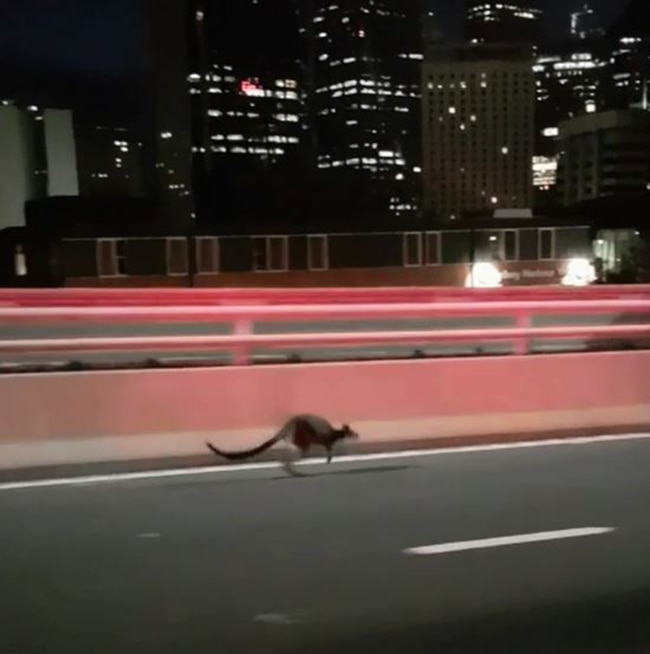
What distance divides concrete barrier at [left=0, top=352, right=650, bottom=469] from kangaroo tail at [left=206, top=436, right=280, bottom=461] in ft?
0.38

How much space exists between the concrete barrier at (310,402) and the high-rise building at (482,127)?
73.3 metres

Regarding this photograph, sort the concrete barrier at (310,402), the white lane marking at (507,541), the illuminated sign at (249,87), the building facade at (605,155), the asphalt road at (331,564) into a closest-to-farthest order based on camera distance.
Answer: the asphalt road at (331,564) < the white lane marking at (507,541) < the concrete barrier at (310,402) < the building facade at (605,155) < the illuminated sign at (249,87)

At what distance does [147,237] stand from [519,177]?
5603cm

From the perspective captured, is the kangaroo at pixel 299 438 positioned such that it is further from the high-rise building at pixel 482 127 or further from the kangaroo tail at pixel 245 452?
the high-rise building at pixel 482 127

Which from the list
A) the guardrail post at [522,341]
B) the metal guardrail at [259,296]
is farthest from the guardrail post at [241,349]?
the metal guardrail at [259,296]

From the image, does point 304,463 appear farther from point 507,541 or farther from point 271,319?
point 507,541

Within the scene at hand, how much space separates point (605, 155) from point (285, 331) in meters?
66.7

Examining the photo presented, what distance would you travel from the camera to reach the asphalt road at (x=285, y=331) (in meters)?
14.7

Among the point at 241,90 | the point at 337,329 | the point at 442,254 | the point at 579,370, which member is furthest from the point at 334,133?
the point at 579,370

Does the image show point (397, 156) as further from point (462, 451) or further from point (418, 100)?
point (462, 451)


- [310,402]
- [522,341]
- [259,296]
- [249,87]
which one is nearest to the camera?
[310,402]

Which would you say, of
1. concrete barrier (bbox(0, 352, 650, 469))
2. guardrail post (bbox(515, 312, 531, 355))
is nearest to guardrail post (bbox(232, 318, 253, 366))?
concrete barrier (bbox(0, 352, 650, 469))

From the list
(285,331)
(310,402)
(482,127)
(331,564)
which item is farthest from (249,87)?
(331,564)

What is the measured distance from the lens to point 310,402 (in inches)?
373
